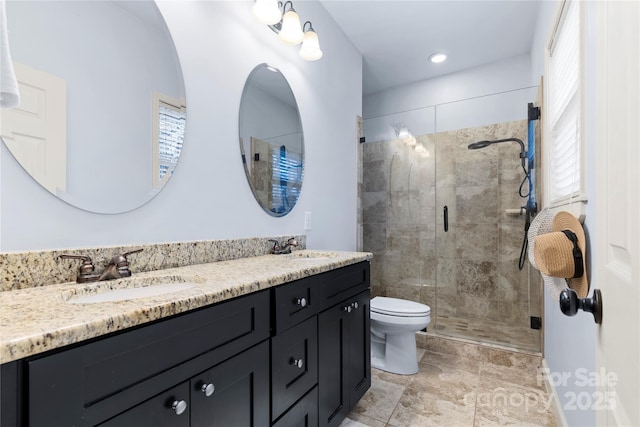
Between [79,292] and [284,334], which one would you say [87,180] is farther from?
[284,334]

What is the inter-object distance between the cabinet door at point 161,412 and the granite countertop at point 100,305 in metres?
0.18

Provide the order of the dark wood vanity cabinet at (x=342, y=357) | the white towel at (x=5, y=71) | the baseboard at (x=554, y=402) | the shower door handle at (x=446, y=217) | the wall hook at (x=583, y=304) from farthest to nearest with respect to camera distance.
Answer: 1. the shower door handle at (x=446, y=217)
2. the baseboard at (x=554, y=402)
3. the dark wood vanity cabinet at (x=342, y=357)
4. the white towel at (x=5, y=71)
5. the wall hook at (x=583, y=304)

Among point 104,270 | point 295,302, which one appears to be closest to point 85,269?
point 104,270

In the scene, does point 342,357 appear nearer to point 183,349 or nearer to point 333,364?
point 333,364

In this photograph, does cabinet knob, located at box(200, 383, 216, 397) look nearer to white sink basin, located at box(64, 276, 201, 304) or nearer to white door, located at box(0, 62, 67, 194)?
white sink basin, located at box(64, 276, 201, 304)

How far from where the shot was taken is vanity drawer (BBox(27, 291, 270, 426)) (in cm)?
51

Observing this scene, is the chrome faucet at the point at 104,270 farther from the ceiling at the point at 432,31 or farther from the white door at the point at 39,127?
the ceiling at the point at 432,31

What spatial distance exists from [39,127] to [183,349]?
775 mm

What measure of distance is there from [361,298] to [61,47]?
157 centimetres

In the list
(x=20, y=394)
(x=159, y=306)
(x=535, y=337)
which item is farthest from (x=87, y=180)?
(x=535, y=337)

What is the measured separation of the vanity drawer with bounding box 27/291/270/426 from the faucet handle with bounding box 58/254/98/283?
41 cm

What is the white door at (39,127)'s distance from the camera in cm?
85

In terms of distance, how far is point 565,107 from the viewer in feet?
4.89

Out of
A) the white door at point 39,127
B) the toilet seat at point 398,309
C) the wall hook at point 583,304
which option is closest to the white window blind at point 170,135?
the white door at point 39,127
